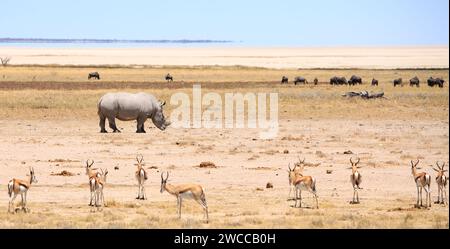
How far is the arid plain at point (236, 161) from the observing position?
1625 cm

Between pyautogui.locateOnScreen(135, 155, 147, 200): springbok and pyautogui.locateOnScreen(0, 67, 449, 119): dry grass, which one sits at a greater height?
pyautogui.locateOnScreen(0, 67, 449, 119): dry grass

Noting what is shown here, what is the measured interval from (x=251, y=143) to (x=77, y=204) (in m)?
12.0

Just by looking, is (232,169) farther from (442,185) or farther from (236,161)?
(442,185)

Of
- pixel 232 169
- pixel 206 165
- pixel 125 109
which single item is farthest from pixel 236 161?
pixel 125 109

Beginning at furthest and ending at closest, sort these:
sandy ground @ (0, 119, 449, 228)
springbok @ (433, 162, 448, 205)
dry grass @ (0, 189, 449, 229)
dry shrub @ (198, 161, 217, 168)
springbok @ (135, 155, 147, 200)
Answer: dry shrub @ (198, 161, 217, 168)
springbok @ (135, 155, 147, 200)
springbok @ (433, 162, 448, 205)
sandy ground @ (0, 119, 449, 228)
dry grass @ (0, 189, 449, 229)

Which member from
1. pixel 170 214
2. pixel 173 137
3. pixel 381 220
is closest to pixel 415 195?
pixel 381 220

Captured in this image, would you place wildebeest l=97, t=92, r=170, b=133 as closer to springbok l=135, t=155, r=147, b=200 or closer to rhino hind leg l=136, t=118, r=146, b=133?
rhino hind leg l=136, t=118, r=146, b=133

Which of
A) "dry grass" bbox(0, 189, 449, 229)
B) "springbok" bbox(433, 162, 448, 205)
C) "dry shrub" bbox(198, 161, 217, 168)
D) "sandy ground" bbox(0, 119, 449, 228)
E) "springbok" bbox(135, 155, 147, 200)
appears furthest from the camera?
"dry shrub" bbox(198, 161, 217, 168)

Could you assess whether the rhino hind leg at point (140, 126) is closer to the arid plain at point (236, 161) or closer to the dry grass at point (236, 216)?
the arid plain at point (236, 161)

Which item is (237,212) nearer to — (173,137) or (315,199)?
(315,199)

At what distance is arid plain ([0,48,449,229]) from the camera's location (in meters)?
16.2

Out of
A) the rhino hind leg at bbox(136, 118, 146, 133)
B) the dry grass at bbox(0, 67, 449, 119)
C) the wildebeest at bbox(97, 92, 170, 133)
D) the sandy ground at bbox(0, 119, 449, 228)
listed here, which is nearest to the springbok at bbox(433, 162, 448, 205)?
the sandy ground at bbox(0, 119, 449, 228)

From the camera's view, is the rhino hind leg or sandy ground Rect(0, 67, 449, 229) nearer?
sandy ground Rect(0, 67, 449, 229)

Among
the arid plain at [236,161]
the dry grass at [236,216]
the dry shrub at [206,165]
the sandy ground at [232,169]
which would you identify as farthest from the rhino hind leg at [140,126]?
the dry grass at [236,216]
